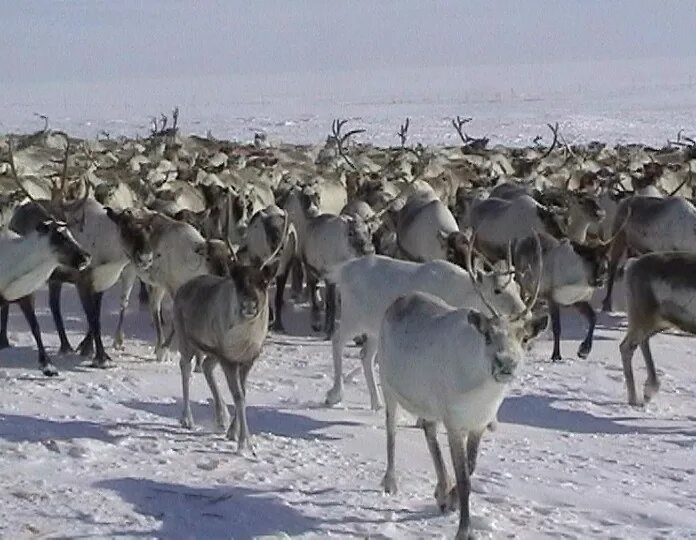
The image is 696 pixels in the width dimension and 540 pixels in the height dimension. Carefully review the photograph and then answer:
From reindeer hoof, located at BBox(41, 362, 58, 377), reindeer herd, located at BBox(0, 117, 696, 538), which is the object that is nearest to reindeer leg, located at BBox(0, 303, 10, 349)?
reindeer herd, located at BBox(0, 117, 696, 538)

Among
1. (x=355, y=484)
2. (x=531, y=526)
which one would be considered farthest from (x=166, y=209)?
(x=531, y=526)

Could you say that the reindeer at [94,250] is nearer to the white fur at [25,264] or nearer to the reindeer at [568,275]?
the white fur at [25,264]

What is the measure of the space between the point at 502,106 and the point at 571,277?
82.8 meters

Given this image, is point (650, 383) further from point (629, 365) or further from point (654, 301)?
point (654, 301)

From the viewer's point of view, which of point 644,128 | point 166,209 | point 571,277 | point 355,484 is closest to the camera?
point 355,484

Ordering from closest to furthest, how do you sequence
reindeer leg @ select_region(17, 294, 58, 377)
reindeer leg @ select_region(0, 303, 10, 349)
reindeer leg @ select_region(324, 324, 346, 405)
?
reindeer leg @ select_region(324, 324, 346, 405), reindeer leg @ select_region(17, 294, 58, 377), reindeer leg @ select_region(0, 303, 10, 349)

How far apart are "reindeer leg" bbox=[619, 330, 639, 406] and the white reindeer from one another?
4.97 feet

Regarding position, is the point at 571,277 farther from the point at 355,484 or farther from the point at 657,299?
the point at 355,484

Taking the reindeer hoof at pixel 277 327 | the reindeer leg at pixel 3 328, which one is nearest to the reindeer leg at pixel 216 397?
the reindeer leg at pixel 3 328

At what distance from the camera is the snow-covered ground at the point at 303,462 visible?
6.49 meters

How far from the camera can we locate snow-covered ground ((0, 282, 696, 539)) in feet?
21.3

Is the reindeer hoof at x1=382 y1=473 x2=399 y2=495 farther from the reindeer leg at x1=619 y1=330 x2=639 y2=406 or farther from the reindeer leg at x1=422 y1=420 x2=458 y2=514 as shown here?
the reindeer leg at x1=619 y1=330 x2=639 y2=406

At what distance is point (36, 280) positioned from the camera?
9.85 metres

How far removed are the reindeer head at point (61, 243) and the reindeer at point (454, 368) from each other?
3.57 meters
